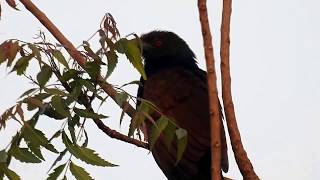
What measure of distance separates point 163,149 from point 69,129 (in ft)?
3.14

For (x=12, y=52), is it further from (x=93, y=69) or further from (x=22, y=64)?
(x=93, y=69)

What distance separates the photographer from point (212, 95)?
Result: 5.75 feet

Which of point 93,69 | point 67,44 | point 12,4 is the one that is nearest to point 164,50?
point 67,44

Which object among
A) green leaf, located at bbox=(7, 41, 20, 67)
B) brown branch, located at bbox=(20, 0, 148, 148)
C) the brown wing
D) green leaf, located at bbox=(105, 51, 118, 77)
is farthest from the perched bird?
green leaf, located at bbox=(7, 41, 20, 67)

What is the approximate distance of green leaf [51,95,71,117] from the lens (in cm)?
175

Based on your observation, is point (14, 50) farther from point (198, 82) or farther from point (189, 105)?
point (198, 82)

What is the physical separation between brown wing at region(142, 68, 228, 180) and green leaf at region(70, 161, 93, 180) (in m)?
0.97

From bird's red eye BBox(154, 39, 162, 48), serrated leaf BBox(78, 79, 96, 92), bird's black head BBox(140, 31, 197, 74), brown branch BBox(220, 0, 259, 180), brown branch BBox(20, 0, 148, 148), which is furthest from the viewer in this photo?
bird's red eye BBox(154, 39, 162, 48)

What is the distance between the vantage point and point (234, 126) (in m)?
1.81

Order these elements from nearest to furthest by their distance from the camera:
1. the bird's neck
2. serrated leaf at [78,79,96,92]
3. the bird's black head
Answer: serrated leaf at [78,79,96,92], the bird's neck, the bird's black head

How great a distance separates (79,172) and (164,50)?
2.49 m

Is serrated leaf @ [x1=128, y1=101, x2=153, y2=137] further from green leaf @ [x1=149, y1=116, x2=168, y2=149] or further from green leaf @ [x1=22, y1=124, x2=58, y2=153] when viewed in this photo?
green leaf @ [x1=22, y1=124, x2=58, y2=153]

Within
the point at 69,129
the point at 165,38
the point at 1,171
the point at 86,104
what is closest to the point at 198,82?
the point at 165,38

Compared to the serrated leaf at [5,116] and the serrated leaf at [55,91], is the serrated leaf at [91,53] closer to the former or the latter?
the serrated leaf at [55,91]
